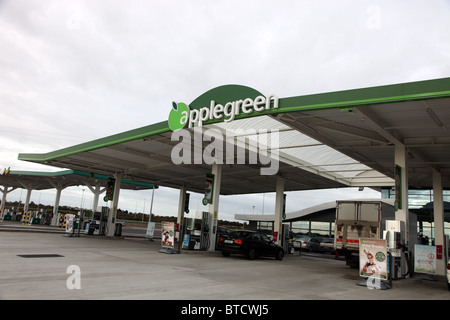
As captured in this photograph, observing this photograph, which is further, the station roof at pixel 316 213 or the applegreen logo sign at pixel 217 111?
the station roof at pixel 316 213

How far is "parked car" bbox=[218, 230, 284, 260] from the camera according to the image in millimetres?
16219

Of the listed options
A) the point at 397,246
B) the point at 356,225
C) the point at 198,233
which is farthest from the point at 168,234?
the point at 397,246

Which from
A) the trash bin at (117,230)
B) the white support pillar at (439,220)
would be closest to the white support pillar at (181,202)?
the trash bin at (117,230)

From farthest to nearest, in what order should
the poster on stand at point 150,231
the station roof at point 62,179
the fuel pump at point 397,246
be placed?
the station roof at point 62,179 → the poster on stand at point 150,231 → the fuel pump at point 397,246

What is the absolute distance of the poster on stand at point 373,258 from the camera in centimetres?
1012

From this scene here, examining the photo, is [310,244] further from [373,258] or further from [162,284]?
[162,284]

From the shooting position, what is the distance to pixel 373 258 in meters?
10.4

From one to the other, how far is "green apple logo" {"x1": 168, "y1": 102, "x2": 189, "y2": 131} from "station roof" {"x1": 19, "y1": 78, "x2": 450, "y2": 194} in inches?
15.6

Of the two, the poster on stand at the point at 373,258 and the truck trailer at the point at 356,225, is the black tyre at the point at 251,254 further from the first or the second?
the poster on stand at the point at 373,258

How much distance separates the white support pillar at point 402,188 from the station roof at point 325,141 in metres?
0.40

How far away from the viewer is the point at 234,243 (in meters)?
16.3

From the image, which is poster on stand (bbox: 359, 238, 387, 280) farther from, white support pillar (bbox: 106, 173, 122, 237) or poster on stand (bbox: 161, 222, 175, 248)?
white support pillar (bbox: 106, 173, 122, 237)
